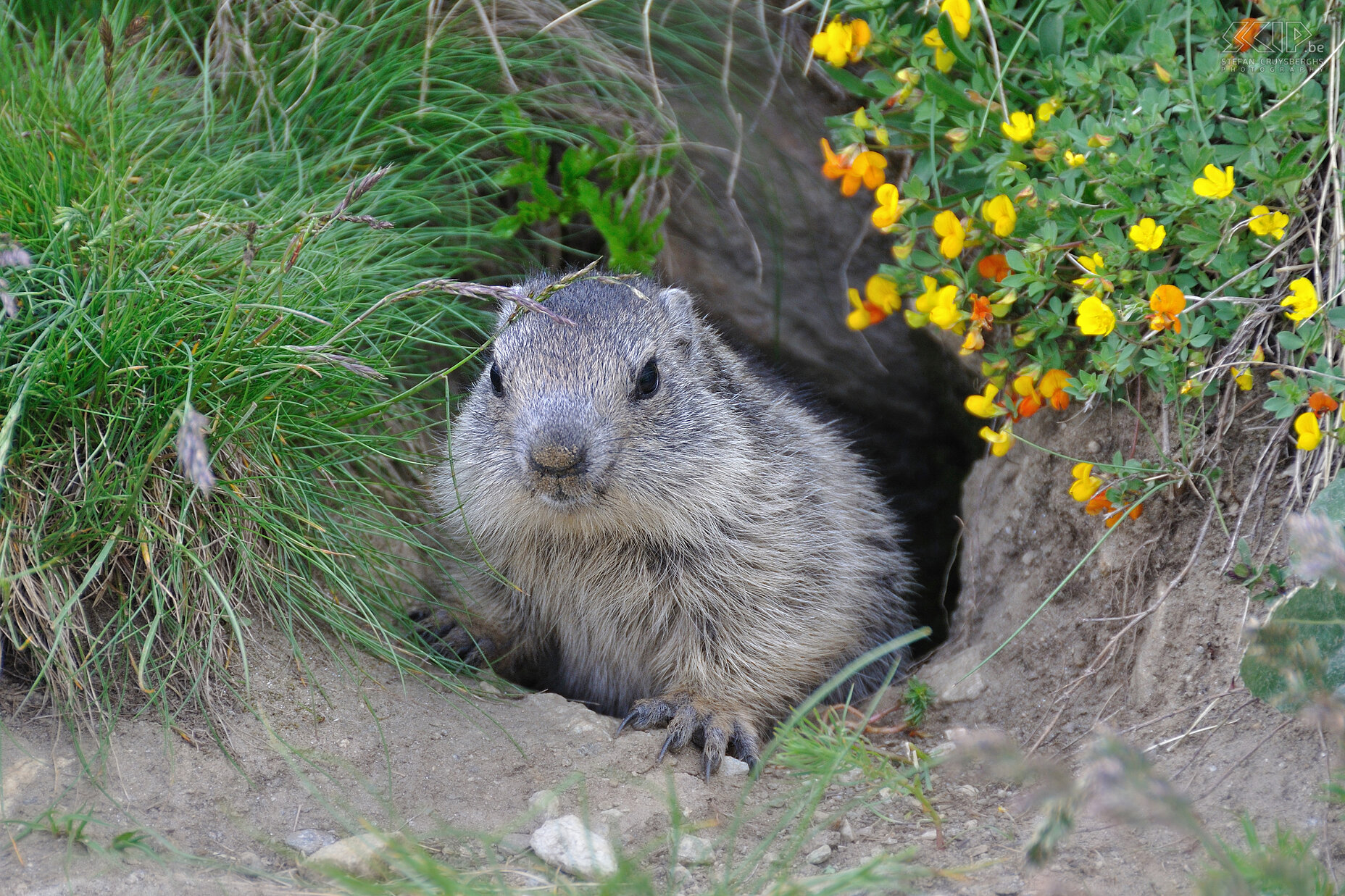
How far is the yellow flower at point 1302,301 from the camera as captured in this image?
3244 millimetres

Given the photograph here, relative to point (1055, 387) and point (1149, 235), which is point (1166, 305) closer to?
point (1149, 235)

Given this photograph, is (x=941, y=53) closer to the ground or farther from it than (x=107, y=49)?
farther from it

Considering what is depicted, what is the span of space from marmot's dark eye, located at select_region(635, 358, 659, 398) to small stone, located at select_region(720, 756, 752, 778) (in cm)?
148

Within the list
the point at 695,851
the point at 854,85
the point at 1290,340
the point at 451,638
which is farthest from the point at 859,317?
the point at 695,851

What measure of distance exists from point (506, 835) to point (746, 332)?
3.94 m

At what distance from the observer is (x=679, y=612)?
4.59 m

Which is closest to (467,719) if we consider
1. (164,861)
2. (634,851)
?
(634,851)

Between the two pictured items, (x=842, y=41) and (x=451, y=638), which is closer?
(x=842, y=41)

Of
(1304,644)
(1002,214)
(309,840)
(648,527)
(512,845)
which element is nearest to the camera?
(1304,644)

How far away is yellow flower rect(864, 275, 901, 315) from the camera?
439 centimetres

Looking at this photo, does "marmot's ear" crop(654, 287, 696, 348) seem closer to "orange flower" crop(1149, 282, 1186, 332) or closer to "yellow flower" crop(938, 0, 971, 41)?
"yellow flower" crop(938, 0, 971, 41)

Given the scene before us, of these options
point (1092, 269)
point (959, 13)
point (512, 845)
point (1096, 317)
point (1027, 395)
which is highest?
point (959, 13)

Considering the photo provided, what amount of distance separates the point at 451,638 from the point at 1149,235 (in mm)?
3311

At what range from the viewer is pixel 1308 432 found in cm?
321
